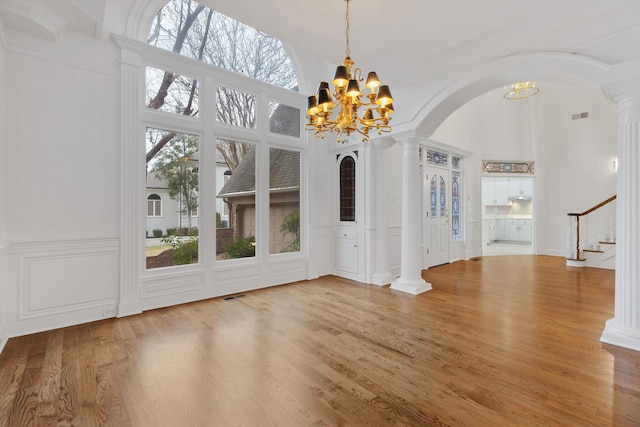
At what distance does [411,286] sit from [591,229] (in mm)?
5997

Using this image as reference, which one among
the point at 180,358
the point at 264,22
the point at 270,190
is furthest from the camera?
the point at 270,190

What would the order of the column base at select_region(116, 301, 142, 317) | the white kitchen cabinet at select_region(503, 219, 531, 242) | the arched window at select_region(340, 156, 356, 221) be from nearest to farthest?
the column base at select_region(116, 301, 142, 317)
the arched window at select_region(340, 156, 356, 221)
the white kitchen cabinet at select_region(503, 219, 531, 242)

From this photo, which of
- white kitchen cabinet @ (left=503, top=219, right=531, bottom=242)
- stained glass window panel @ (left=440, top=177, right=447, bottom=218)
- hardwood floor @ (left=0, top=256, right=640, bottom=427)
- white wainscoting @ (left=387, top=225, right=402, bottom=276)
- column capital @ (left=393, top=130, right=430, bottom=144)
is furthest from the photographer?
white kitchen cabinet @ (left=503, top=219, right=531, bottom=242)

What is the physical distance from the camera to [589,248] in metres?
7.25

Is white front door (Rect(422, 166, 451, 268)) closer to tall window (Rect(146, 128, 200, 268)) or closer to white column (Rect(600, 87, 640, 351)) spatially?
white column (Rect(600, 87, 640, 351))

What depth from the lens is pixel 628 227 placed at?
2920 millimetres

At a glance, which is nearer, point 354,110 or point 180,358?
point 180,358

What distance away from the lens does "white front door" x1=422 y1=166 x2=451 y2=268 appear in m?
6.93

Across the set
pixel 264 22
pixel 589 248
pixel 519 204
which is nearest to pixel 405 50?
pixel 264 22

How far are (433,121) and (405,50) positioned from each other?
1203mm

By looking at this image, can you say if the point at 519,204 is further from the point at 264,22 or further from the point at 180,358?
the point at 180,358

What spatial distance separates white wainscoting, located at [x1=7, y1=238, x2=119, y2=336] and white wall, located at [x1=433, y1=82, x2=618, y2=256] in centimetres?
722

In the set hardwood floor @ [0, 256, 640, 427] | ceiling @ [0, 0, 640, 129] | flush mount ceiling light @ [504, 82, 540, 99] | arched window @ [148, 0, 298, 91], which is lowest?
hardwood floor @ [0, 256, 640, 427]

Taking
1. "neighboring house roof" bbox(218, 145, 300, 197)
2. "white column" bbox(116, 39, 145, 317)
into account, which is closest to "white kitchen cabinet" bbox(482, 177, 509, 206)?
"neighboring house roof" bbox(218, 145, 300, 197)
